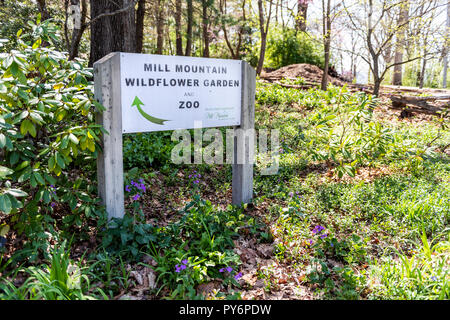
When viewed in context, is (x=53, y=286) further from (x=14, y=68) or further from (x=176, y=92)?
→ (x=176, y=92)

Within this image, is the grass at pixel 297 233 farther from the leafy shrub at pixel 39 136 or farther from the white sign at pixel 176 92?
the white sign at pixel 176 92

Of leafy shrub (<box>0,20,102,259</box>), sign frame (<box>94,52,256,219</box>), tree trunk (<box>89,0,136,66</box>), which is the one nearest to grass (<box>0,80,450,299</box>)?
sign frame (<box>94,52,256,219</box>)

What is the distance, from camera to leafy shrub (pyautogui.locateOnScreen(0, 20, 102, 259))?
2451mm

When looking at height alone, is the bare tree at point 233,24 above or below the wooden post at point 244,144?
above

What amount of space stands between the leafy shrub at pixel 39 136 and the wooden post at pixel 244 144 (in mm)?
1593

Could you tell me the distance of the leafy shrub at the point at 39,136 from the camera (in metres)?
2.45

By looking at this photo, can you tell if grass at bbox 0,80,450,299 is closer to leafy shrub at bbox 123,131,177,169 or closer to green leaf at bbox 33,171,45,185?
leafy shrub at bbox 123,131,177,169

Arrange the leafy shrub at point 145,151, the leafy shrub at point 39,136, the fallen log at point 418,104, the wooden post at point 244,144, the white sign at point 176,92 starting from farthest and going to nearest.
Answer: the fallen log at point 418,104, the leafy shrub at point 145,151, the wooden post at point 244,144, the white sign at point 176,92, the leafy shrub at point 39,136

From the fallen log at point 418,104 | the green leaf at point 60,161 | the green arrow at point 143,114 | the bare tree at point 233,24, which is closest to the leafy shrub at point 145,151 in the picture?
the green arrow at point 143,114

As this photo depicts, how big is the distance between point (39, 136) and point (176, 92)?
123 centimetres

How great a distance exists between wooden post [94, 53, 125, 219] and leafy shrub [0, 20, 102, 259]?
96mm

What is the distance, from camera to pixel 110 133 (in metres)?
2.92

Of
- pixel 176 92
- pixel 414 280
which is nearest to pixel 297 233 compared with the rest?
pixel 414 280
